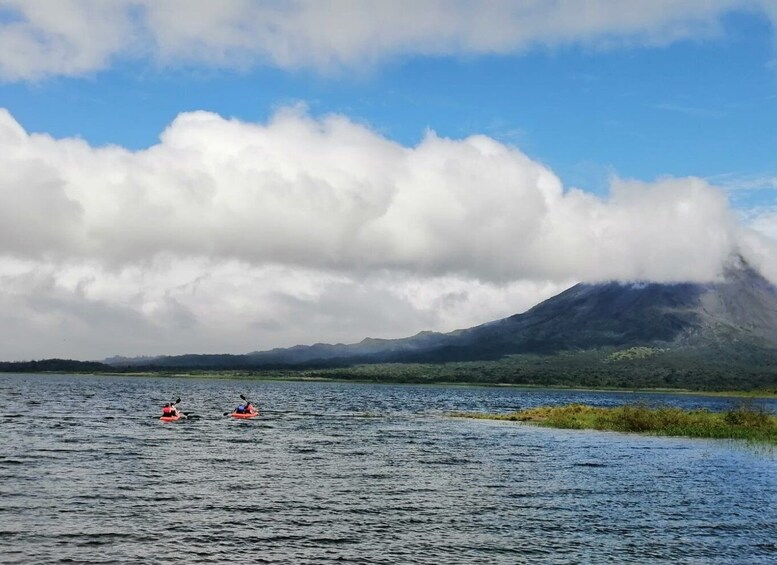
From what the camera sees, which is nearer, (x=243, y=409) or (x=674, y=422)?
(x=674, y=422)

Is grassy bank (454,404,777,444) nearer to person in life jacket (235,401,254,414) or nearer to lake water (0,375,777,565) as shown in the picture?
lake water (0,375,777,565)

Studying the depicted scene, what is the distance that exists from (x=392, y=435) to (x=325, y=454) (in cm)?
2019

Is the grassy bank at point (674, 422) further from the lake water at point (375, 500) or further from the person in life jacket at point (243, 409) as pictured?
the person in life jacket at point (243, 409)

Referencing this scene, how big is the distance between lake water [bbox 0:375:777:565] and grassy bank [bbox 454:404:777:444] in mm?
8540

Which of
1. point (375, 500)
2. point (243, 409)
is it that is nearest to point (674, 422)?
point (243, 409)

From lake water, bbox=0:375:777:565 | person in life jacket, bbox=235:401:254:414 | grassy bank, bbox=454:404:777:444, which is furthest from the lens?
person in life jacket, bbox=235:401:254:414

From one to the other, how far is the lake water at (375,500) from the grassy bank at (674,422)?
8540 mm

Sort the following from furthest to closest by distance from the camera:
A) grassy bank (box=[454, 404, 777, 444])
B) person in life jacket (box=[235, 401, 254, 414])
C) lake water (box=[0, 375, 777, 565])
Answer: person in life jacket (box=[235, 401, 254, 414])
grassy bank (box=[454, 404, 777, 444])
lake water (box=[0, 375, 777, 565])

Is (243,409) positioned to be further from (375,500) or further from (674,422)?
(375,500)

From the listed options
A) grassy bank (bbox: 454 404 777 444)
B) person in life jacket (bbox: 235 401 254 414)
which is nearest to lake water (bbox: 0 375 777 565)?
grassy bank (bbox: 454 404 777 444)

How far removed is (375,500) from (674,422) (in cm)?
5652

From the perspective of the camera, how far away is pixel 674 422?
276ft

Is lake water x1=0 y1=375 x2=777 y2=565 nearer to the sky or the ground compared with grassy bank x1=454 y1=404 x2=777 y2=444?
nearer to the sky

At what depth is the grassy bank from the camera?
77.4m
